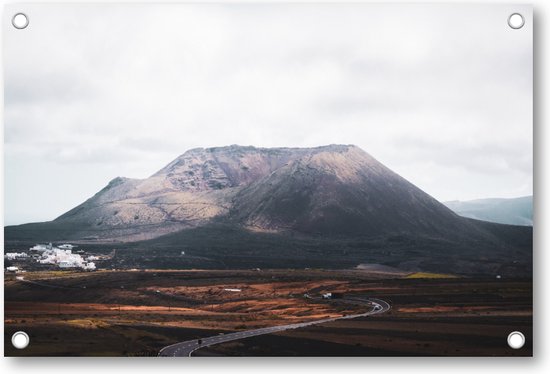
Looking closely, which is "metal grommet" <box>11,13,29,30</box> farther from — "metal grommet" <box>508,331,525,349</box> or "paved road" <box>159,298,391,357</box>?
"metal grommet" <box>508,331,525,349</box>

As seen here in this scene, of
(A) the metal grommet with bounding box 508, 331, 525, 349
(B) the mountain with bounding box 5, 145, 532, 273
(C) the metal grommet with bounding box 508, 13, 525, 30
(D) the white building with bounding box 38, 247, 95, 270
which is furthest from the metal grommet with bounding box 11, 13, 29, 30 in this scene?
(D) the white building with bounding box 38, 247, 95, 270

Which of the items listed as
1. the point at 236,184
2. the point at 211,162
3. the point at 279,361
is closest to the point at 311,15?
the point at 279,361

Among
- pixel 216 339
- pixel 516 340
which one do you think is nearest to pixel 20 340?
pixel 216 339

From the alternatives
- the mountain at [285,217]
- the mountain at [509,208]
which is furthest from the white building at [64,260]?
the mountain at [509,208]

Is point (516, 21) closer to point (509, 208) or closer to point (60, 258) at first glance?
point (509, 208)

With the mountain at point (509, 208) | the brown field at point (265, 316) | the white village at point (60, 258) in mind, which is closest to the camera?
the brown field at point (265, 316)

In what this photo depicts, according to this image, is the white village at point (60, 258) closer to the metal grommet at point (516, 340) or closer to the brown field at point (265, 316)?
the brown field at point (265, 316)
